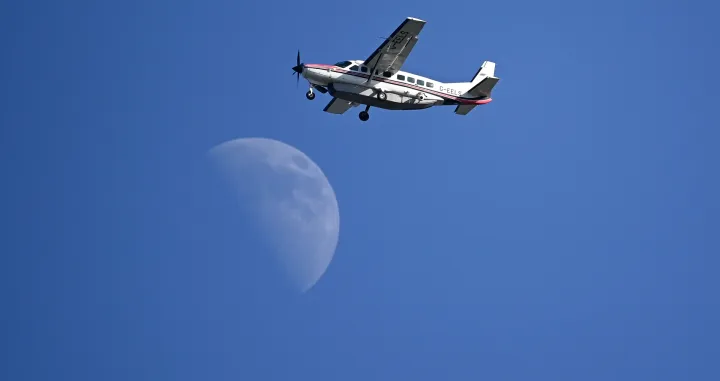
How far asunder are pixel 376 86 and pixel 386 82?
696 millimetres

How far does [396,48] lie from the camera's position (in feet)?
192

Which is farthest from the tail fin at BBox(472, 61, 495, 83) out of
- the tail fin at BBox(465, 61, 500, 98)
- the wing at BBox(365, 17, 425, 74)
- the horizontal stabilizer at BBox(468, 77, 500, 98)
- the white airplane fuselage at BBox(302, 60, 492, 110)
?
the wing at BBox(365, 17, 425, 74)

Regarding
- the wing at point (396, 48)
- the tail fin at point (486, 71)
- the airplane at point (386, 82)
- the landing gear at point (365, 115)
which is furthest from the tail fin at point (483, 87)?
the landing gear at point (365, 115)

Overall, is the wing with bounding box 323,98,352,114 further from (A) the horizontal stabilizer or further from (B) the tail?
(A) the horizontal stabilizer

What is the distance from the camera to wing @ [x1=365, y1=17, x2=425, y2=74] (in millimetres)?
57031

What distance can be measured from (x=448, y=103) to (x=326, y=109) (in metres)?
6.76

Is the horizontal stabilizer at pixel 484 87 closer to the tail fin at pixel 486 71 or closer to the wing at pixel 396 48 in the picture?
the tail fin at pixel 486 71

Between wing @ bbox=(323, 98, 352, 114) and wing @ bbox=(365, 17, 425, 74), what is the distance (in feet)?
12.3

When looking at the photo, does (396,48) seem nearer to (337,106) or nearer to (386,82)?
(386,82)

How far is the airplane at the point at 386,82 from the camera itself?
58.4 m

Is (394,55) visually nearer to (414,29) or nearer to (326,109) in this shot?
(414,29)

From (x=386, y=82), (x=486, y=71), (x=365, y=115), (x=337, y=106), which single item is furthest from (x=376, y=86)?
(x=486, y=71)

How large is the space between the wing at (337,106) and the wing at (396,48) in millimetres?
3740

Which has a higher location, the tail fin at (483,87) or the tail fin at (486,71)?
the tail fin at (486,71)
